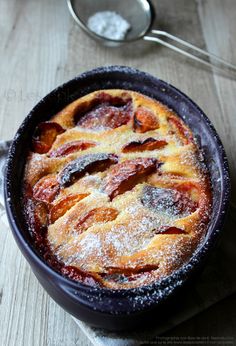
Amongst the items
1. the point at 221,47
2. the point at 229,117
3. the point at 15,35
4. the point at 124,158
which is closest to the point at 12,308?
the point at 124,158

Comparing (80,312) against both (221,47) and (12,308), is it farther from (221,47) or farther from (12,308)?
(221,47)

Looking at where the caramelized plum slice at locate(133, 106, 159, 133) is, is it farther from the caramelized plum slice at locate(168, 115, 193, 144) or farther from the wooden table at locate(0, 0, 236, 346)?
the wooden table at locate(0, 0, 236, 346)

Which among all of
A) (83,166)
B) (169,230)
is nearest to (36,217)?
(83,166)

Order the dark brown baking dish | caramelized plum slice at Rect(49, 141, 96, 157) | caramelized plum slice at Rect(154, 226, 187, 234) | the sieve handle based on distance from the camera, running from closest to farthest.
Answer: the dark brown baking dish < caramelized plum slice at Rect(154, 226, 187, 234) < caramelized plum slice at Rect(49, 141, 96, 157) < the sieve handle

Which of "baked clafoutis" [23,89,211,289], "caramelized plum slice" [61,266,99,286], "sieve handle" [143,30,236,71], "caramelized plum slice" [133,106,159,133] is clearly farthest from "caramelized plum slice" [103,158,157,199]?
"sieve handle" [143,30,236,71]

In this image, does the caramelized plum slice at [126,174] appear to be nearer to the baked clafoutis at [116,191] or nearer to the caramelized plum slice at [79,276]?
the baked clafoutis at [116,191]

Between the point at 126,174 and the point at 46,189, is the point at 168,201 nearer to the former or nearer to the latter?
the point at 126,174
